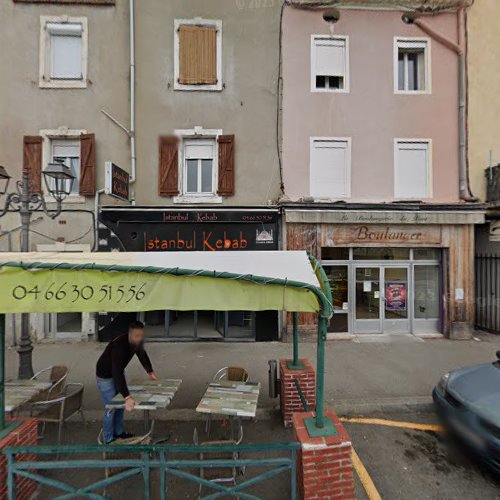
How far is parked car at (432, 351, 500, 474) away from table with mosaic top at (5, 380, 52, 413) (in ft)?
18.0

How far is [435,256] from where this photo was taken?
895 centimetres

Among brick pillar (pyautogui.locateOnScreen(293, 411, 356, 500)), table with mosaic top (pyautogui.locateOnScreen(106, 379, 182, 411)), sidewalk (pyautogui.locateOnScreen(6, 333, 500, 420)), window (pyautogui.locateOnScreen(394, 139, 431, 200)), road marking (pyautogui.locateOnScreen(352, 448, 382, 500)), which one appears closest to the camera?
brick pillar (pyautogui.locateOnScreen(293, 411, 356, 500))

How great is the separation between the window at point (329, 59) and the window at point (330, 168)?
5.25 ft

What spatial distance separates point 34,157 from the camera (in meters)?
8.19

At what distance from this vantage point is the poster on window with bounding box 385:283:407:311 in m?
8.88

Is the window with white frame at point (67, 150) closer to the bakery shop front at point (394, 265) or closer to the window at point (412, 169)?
the bakery shop front at point (394, 265)

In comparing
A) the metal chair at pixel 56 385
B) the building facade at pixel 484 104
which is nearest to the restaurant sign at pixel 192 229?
the metal chair at pixel 56 385

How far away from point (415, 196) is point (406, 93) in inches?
121

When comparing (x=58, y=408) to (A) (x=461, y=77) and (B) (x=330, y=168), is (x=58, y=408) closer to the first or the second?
(B) (x=330, y=168)

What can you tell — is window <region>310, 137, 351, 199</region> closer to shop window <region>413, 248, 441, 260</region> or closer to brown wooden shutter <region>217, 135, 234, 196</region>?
brown wooden shutter <region>217, 135, 234, 196</region>

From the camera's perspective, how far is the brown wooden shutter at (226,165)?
27.7 ft

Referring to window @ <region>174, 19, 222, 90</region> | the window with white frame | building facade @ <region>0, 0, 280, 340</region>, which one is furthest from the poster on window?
the window with white frame

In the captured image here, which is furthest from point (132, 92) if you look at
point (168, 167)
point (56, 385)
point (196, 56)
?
point (56, 385)

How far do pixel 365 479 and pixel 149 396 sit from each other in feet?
9.06
